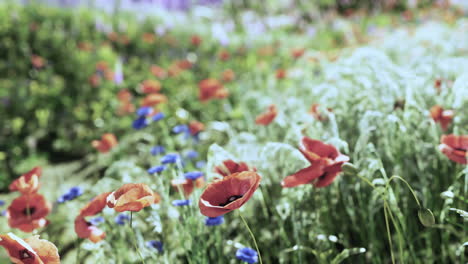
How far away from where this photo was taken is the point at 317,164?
0.99 metres

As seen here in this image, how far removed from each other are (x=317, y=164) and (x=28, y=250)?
67 centimetres

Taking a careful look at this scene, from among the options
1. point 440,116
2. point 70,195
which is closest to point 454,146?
point 440,116

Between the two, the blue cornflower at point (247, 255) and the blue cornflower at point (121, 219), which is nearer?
the blue cornflower at point (247, 255)

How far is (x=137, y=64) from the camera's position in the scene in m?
4.26

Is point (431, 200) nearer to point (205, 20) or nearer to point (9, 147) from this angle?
point (9, 147)

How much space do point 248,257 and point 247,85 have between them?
277 centimetres

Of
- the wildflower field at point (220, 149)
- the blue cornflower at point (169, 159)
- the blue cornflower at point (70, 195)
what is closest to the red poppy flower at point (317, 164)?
the wildflower field at point (220, 149)

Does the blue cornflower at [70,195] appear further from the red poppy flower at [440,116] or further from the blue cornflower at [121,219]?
the red poppy flower at [440,116]

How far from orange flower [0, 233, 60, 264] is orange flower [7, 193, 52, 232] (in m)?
0.38

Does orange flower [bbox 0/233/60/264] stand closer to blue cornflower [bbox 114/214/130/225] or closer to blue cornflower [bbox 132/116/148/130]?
blue cornflower [bbox 114/214/130/225]

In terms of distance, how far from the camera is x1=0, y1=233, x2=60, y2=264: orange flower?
2.55ft

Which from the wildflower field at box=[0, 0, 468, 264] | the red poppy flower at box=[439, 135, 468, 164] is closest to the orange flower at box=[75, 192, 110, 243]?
the wildflower field at box=[0, 0, 468, 264]

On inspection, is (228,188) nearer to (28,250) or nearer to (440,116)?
(28,250)

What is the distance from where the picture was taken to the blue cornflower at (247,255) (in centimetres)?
103
